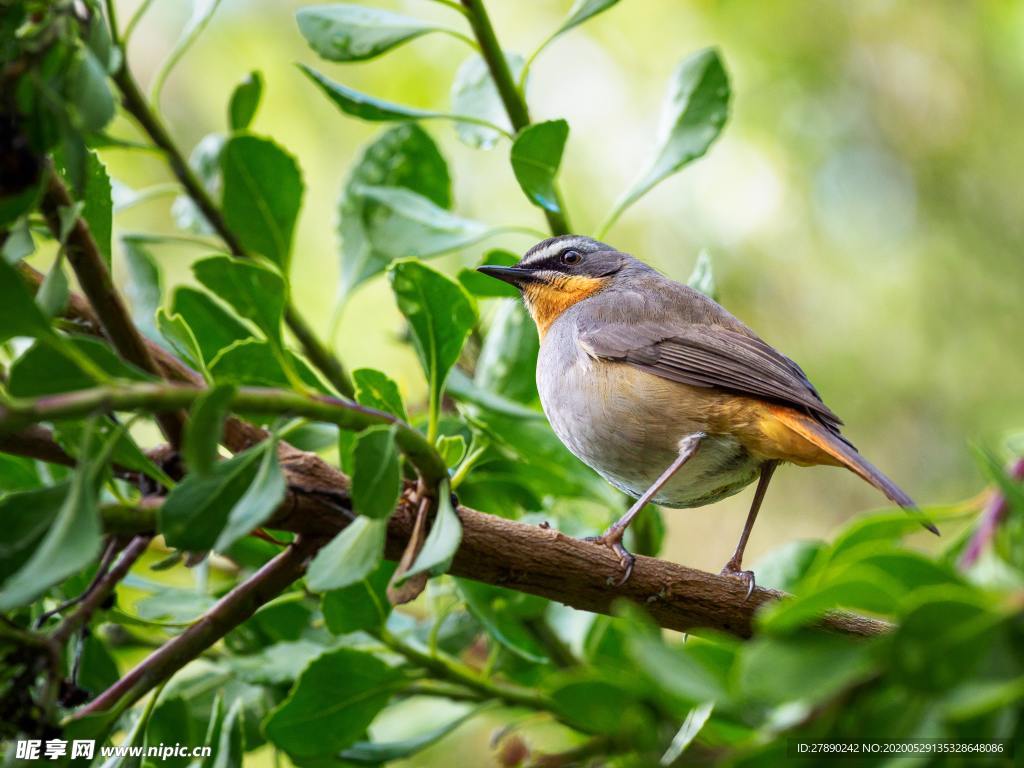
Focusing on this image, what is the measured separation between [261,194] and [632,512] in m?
1.33

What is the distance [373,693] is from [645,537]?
1111 mm

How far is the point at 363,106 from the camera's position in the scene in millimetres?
2697

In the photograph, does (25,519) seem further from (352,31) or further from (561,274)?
(561,274)

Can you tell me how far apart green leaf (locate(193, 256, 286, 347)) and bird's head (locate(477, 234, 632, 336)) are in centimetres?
191

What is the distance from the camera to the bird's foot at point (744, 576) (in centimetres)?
223

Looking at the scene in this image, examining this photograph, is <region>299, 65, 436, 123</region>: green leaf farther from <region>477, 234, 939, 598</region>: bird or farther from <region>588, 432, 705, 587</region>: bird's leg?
<region>588, 432, 705, 587</region>: bird's leg

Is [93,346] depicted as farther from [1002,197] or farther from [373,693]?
[1002,197]

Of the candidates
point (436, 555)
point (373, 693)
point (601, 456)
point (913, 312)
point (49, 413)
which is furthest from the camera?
point (913, 312)

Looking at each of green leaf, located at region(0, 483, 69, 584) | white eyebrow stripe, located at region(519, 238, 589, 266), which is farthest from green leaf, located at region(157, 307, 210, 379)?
white eyebrow stripe, located at region(519, 238, 589, 266)

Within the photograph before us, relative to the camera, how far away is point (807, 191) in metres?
7.47

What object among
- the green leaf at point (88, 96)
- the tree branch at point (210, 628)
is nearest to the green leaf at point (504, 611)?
the tree branch at point (210, 628)

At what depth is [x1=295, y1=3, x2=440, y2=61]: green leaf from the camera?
2.62m

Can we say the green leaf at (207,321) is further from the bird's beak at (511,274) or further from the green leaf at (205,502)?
the green leaf at (205,502)

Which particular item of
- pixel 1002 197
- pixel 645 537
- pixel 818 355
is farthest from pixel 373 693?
pixel 1002 197
